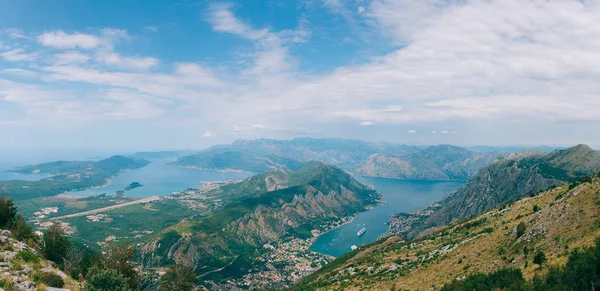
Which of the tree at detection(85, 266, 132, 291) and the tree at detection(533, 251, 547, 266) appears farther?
the tree at detection(533, 251, 547, 266)

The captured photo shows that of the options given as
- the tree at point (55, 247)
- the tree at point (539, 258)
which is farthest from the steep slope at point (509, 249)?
the tree at point (55, 247)

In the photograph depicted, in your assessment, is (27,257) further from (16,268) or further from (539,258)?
(539,258)

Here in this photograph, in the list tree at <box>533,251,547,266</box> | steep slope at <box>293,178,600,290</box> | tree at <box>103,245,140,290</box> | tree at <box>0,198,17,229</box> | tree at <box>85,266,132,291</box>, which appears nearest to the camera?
tree at <box>85,266,132,291</box>

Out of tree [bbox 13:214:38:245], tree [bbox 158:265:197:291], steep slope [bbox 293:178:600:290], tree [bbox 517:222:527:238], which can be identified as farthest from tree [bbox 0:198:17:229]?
tree [bbox 517:222:527:238]

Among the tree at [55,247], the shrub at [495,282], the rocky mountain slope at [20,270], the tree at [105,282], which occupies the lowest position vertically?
the shrub at [495,282]

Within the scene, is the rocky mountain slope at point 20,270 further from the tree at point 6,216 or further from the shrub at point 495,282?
the shrub at point 495,282

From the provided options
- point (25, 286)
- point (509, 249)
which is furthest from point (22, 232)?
point (509, 249)

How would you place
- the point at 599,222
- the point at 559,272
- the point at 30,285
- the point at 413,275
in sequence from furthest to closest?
the point at 413,275 → the point at 599,222 → the point at 559,272 → the point at 30,285

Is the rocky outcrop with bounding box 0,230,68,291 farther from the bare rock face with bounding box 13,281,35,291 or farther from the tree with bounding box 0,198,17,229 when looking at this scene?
the tree with bounding box 0,198,17,229

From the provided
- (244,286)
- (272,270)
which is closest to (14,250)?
(244,286)

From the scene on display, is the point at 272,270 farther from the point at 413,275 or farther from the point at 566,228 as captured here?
the point at 566,228

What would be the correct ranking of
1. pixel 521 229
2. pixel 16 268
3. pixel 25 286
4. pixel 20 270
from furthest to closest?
pixel 521 229, pixel 16 268, pixel 20 270, pixel 25 286
